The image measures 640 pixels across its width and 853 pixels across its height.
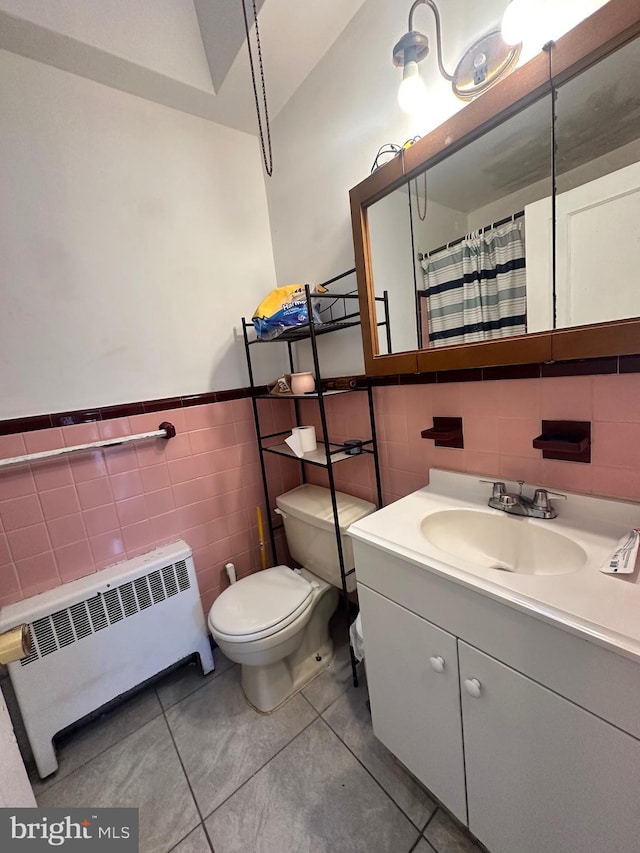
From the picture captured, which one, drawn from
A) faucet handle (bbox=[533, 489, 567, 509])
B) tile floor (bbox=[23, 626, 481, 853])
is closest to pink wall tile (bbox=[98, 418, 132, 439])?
tile floor (bbox=[23, 626, 481, 853])

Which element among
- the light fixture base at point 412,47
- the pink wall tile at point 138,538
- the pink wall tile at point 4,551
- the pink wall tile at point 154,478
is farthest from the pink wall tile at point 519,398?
the pink wall tile at point 4,551

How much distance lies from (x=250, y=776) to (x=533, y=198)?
1856 mm

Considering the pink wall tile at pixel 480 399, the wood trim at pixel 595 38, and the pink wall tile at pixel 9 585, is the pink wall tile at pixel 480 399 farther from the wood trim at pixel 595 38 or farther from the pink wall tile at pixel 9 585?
Result: the pink wall tile at pixel 9 585

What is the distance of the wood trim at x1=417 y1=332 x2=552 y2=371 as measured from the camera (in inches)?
31.0

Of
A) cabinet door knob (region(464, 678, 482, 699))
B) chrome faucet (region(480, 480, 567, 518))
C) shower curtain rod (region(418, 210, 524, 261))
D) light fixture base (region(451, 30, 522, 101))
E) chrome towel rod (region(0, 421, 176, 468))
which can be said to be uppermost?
light fixture base (region(451, 30, 522, 101))

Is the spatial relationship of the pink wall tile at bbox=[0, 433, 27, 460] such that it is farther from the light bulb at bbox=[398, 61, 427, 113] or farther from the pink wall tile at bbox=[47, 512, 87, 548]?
the light bulb at bbox=[398, 61, 427, 113]

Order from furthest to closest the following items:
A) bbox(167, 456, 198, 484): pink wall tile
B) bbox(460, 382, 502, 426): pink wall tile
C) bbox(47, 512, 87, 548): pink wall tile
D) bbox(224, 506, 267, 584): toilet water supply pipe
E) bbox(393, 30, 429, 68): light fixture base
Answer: bbox(224, 506, 267, 584): toilet water supply pipe < bbox(167, 456, 198, 484): pink wall tile < bbox(47, 512, 87, 548): pink wall tile < bbox(460, 382, 502, 426): pink wall tile < bbox(393, 30, 429, 68): light fixture base

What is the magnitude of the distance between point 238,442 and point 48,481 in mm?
731

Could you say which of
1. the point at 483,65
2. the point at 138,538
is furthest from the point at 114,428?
the point at 483,65

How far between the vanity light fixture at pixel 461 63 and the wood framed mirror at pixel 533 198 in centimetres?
8

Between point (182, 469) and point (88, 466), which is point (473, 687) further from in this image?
point (88, 466)

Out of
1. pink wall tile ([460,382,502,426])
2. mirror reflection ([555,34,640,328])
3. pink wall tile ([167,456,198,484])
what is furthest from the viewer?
pink wall tile ([167,456,198,484])

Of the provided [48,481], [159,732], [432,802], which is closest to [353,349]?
[48,481]

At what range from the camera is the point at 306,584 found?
136 cm
